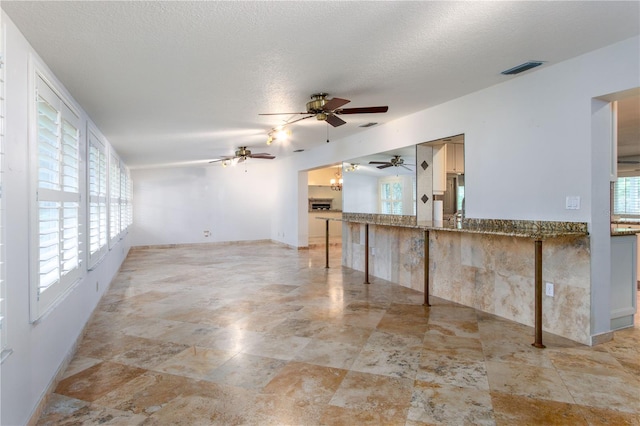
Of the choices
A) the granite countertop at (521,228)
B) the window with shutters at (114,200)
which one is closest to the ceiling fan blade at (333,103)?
the granite countertop at (521,228)

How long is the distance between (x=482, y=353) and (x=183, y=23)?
3.34 meters

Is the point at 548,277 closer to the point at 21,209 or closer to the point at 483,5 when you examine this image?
the point at 483,5

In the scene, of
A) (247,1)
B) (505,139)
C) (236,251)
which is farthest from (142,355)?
(236,251)

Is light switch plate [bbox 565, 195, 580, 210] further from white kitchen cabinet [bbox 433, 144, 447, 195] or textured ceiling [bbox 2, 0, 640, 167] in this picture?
white kitchen cabinet [bbox 433, 144, 447, 195]

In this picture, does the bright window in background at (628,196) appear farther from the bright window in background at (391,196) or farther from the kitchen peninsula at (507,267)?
the kitchen peninsula at (507,267)

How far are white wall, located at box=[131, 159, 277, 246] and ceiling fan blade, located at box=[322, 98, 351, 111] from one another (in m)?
6.95

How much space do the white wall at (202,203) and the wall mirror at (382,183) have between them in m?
4.54

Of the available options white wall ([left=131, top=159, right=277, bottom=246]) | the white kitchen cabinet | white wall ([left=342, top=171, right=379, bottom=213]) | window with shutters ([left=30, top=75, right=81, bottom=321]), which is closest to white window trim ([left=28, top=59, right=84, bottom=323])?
window with shutters ([left=30, top=75, right=81, bottom=321])

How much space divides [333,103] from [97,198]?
3.20m

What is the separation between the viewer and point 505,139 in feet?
12.6

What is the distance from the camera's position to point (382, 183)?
19.7ft

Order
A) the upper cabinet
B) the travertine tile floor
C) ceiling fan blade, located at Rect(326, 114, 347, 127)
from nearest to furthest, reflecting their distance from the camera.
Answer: the travertine tile floor
ceiling fan blade, located at Rect(326, 114, 347, 127)
the upper cabinet

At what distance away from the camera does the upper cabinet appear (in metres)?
4.63

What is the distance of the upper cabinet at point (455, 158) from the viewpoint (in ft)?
15.2
